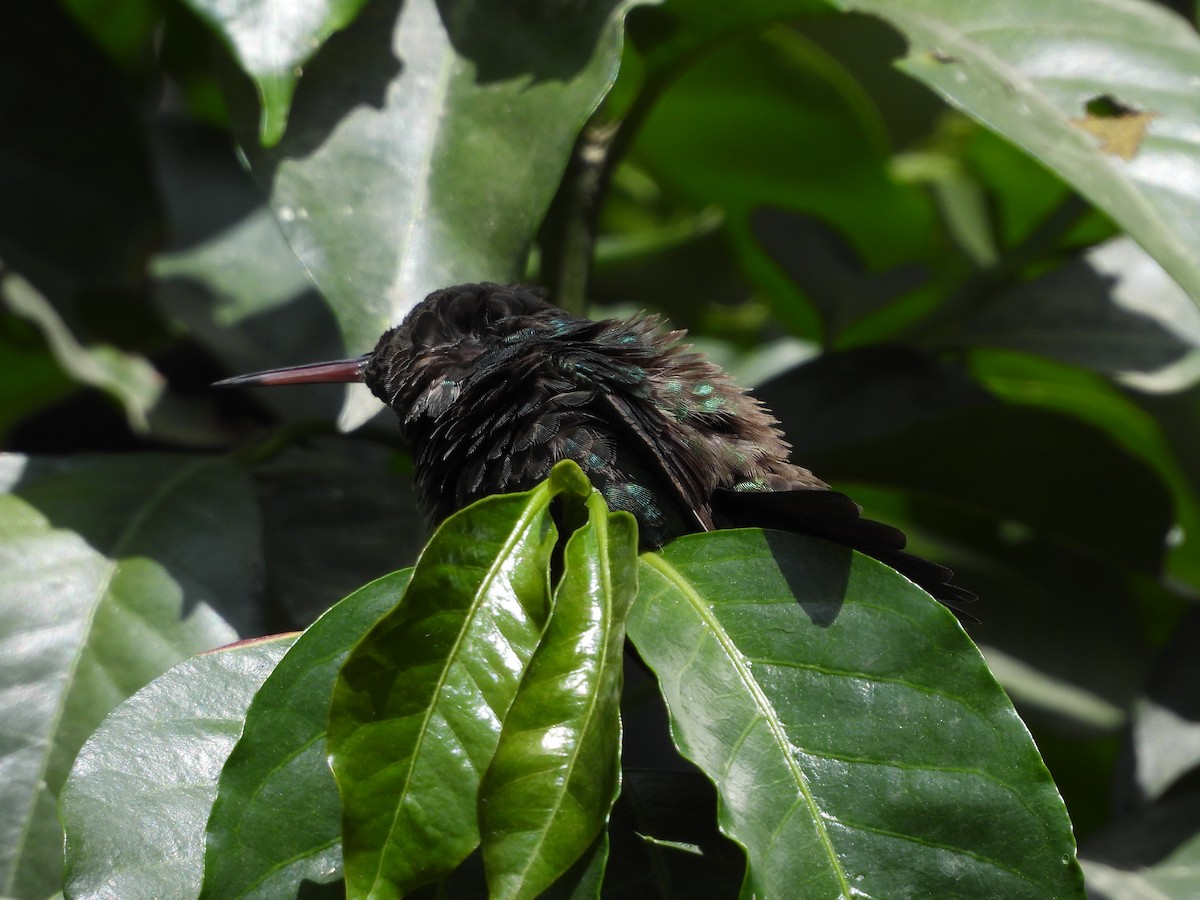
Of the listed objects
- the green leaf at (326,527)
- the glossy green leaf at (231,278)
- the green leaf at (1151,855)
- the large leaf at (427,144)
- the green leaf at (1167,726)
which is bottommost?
the green leaf at (1151,855)

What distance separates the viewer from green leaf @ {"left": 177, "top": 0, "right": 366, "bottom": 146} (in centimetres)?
139

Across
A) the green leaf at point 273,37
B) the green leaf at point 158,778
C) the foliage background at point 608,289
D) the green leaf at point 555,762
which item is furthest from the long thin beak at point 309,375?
the green leaf at point 555,762

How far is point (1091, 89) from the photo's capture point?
1.72 meters

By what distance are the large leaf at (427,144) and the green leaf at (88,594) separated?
28 centimetres

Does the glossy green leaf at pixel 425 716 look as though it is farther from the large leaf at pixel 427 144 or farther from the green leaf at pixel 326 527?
the green leaf at pixel 326 527

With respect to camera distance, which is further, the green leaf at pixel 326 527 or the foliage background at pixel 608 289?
the green leaf at pixel 326 527

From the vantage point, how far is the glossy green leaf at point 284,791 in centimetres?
101

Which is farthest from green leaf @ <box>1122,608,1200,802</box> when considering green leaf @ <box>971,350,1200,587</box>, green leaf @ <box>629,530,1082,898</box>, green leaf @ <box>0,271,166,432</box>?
green leaf @ <box>0,271,166,432</box>

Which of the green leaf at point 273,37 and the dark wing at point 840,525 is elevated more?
the green leaf at point 273,37

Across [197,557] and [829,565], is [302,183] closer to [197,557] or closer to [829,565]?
[197,557]

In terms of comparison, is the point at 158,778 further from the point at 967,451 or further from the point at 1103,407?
the point at 1103,407

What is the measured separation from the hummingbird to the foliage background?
167 mm

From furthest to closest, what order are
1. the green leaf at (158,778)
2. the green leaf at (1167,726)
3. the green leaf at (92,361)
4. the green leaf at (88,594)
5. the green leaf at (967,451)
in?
the green leaf at (92,361) < the green leaf at (967,451) < the green leaf at (1167,726) < the green leaf at (88,594) < the green leaf at (158,778)

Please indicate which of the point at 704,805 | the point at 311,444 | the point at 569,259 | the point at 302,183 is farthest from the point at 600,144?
the point at 704,805
